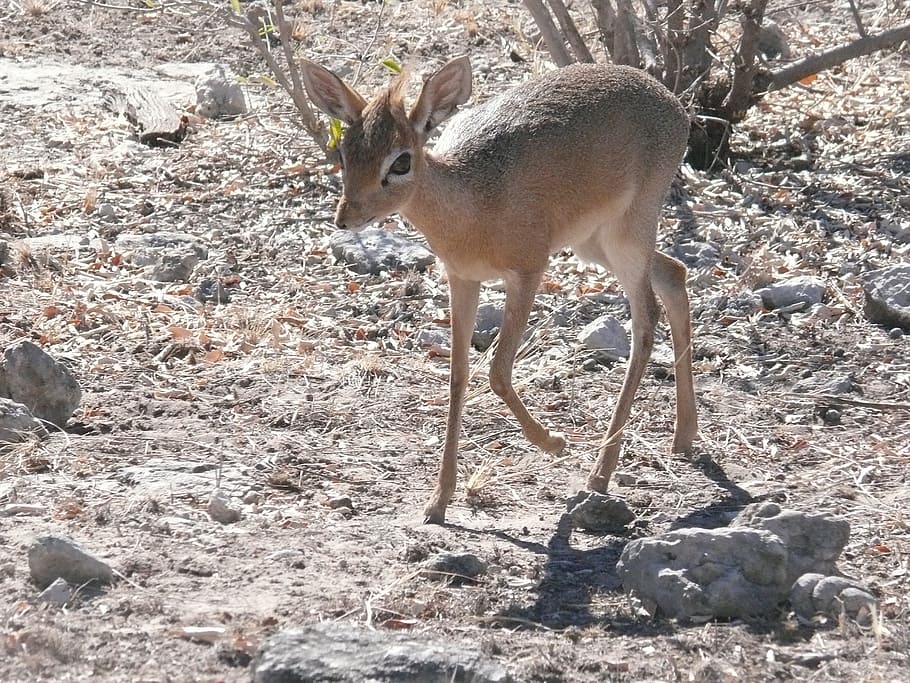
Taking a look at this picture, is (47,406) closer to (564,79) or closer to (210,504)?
(210,504)

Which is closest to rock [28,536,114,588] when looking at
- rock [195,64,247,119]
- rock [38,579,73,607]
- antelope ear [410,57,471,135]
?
rock [38,579,73,607]

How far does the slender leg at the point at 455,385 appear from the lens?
597cm

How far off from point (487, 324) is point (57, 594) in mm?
3870

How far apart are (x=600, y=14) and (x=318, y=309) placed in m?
3.25

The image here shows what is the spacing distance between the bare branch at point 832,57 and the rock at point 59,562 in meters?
7.10

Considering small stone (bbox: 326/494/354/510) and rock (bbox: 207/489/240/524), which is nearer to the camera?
rock (bbox: 207/489/240/524)

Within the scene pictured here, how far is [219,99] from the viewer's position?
11.8 m

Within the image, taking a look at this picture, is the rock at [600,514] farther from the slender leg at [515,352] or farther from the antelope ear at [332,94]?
the antelope ear at [332,94]

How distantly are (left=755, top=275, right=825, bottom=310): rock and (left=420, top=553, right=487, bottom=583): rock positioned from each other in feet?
12.2

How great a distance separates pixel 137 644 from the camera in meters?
4.48

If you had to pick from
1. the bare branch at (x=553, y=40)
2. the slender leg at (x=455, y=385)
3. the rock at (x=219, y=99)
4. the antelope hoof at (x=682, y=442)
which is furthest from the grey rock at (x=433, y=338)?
the rock at (x=219, y=99)

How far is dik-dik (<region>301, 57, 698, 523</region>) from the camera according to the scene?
19.5 ft

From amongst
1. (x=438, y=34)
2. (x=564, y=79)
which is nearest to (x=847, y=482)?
(x=564, y=79)

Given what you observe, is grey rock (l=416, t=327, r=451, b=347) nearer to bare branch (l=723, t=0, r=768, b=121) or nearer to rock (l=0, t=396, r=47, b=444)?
rock (l=0, t=396, r=47, b=444)
